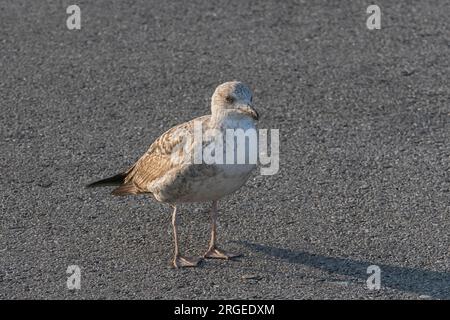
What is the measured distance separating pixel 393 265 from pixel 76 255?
6.37ft

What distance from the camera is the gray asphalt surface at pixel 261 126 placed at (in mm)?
6184

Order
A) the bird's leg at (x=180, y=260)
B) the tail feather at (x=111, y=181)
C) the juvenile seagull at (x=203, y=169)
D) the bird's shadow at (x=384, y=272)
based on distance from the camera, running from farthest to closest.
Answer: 1. the tail feather at (x=111, y=181)
2. the bird's leg at (x=180, y=260)
3. the juvenile seagull at (x=203, y=169)
4. the bird's shadow at (x=384, y=272)

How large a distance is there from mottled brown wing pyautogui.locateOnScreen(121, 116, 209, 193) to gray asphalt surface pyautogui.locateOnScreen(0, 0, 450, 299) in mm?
328

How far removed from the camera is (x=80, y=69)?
9250mm

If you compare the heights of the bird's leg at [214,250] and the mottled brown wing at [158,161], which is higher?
the mottled brown wing at [158,161]

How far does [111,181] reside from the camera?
687cm

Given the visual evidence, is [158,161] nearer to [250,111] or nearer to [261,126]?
[250,111]

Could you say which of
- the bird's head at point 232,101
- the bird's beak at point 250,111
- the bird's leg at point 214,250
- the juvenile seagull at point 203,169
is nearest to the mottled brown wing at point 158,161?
the juvenile seagull at point 203,169

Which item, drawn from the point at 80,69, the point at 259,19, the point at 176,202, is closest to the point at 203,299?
the point at 176,202

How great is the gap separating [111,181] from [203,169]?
1.06 metres

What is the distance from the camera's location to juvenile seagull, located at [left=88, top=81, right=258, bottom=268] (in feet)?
19.8

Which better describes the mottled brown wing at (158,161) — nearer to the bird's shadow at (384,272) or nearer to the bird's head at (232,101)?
the bird's head at (232,101)

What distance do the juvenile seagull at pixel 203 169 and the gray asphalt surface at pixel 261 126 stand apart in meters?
0.31

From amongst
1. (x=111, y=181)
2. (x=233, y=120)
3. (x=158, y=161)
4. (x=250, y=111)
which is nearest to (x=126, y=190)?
(x=111, y=181)
